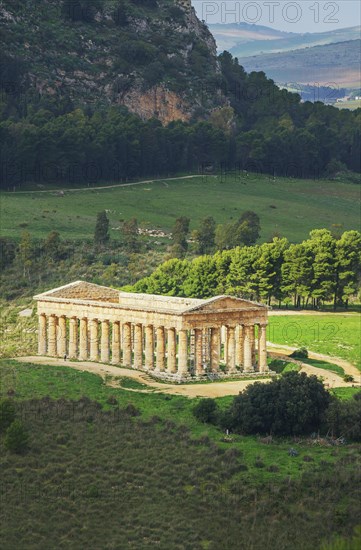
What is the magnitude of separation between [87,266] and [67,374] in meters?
48.9

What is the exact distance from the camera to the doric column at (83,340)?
A: 124975mm

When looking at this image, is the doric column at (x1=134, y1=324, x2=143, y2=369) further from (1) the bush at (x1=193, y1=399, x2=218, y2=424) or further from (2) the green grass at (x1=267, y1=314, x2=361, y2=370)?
(1) the bush at (x1=193, y1=399, x2=218, y2=424)

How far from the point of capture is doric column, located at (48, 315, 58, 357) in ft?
415

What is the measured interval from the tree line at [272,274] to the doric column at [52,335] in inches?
638

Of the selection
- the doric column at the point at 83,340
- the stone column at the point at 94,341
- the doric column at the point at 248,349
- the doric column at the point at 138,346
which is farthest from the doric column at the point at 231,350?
the doric column at the point at 83,340

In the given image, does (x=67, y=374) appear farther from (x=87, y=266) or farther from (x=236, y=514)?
(x=87, y=266)

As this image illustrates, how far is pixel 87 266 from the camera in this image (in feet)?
529

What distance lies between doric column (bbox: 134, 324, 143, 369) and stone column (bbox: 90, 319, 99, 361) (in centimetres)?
461

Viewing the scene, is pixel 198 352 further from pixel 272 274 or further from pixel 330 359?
pixel 272 274

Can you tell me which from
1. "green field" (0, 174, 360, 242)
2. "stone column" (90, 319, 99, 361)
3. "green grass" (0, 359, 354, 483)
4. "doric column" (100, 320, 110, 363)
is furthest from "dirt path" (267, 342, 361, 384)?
"green field" (0, 174, 360, 242)

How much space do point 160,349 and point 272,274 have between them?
2860cm

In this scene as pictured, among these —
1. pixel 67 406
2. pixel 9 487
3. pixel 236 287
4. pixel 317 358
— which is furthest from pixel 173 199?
pixel 9 487

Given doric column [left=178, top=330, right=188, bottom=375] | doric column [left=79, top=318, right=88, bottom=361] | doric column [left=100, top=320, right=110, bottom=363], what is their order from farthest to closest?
doric column [left=79, top=318, right=88, bottom=361]
doric column [left=100, top=320, right=110, bottom=363]
doric column [left=178, top=330, right=188, bottom=375]

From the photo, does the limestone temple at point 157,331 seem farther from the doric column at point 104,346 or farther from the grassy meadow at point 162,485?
the grassy meadow at point 162,485
